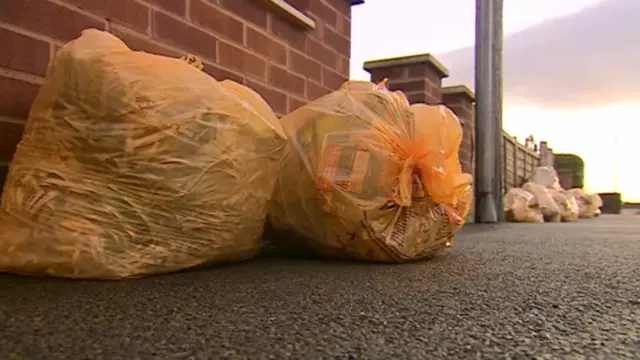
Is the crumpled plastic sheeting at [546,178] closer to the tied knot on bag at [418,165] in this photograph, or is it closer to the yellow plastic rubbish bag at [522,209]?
the yellow plastic rubbish bag at [522,209]

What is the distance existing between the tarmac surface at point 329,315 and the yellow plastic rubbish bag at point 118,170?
2.3 inches

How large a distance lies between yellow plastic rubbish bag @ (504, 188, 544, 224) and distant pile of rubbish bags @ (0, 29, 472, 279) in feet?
8.91

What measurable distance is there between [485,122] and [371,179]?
2419mm

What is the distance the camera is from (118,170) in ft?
3.30

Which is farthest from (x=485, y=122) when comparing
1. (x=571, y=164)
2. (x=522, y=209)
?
(x=571, y=164)

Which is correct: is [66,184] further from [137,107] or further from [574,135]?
[574,135]

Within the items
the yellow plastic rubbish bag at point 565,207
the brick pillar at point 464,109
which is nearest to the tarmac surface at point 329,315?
the brick pillar at point 464,109

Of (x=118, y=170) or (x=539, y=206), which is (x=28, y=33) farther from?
(x=539, y=206)

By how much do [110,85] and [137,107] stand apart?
0.07 metres

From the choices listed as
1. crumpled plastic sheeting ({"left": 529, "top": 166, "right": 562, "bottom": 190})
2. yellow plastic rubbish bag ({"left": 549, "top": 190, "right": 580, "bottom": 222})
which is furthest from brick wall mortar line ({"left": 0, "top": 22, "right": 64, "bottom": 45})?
crumpled plastic sheeting ({"left": 529, "top": 166, "right": 562, "bottom": 190})

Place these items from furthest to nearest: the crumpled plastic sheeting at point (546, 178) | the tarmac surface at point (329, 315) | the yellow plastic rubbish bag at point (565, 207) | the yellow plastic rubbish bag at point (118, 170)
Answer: the crumpled plastic sheeting at point (546, 178), the yellow plastic rubbish bag at point (565, 207), the yellow plastic rubbish bag at point (118, 170), the tarmac surface at point (329, 315)

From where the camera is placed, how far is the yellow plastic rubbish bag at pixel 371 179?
4.09ft

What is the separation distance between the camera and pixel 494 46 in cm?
351

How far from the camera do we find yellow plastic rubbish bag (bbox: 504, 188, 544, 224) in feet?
12.6
